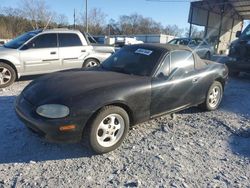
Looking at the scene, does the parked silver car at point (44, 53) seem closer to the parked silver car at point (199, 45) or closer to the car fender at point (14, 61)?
the car fender at point (14, 61)

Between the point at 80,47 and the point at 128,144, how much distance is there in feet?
17.0

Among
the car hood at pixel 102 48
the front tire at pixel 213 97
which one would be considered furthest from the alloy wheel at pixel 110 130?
the car hood at pixel 102 48

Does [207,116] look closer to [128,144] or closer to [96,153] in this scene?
[128,144]

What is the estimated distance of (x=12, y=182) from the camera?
3.14m

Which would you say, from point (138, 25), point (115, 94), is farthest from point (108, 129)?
point (138, 25)

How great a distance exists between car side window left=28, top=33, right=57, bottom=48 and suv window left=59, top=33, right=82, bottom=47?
0.63 feet

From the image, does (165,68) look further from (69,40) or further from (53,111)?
(69,40)

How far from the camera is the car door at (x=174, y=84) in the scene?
172 inches

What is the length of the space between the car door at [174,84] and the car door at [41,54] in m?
4.42

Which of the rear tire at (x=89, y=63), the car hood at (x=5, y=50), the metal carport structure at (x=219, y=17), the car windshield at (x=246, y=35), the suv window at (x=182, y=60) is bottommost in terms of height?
the rear tire at (x=89, y=63)

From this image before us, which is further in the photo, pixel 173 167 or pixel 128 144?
pixel 128 144

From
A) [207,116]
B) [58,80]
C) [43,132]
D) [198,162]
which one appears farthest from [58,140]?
[207,116]

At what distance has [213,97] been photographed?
5.82 meters

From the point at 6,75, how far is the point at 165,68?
4.88 meters
